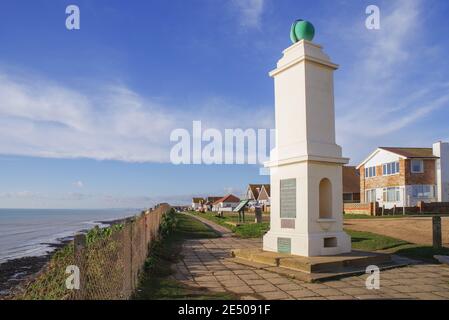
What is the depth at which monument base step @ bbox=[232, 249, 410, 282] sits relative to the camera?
8.84 meters

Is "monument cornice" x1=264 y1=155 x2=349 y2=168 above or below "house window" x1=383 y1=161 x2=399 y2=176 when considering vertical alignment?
below

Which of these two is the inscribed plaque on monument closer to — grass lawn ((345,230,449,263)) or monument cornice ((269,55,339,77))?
monument cornice ((269,55,339,77))

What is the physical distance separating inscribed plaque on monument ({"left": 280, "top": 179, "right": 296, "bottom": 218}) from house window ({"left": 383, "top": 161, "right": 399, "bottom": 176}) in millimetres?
27878

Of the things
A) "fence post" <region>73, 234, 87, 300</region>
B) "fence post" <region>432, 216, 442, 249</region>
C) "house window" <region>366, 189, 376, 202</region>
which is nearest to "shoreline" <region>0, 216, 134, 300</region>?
"fence post" <region>73, 234, 87, 300</region>

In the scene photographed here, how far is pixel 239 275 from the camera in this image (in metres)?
9.05

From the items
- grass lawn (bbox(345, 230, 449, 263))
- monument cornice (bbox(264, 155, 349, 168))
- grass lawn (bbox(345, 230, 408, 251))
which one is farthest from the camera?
grass lawn (bbox(345, 230, 408, 251))

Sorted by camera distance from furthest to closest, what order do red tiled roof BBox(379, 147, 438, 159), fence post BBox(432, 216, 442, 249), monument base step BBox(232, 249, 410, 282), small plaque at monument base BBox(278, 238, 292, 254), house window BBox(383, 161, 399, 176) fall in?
house window BBox(383, 161, 399, 176) → red tiled roof BBox(379, 147, 438, 159) → fence post BBox(432, 216, 442, 249) → small plaque at monument base BBox(278, 238, 292, 254) → monument base step BBox(232, 249, 410, 282)

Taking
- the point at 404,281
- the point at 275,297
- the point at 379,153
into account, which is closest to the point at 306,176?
the point at 404,281

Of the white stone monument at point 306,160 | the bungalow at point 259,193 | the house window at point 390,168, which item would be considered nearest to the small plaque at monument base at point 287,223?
the white stone monument at point 306,160

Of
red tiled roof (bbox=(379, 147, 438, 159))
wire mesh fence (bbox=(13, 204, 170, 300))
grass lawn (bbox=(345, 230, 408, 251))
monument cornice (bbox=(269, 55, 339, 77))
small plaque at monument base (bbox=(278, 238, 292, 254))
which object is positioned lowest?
grass lawn (bbox=(345, 230, 408, 251))

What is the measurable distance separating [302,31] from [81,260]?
9.44m

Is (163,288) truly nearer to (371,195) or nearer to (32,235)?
(371,195)
